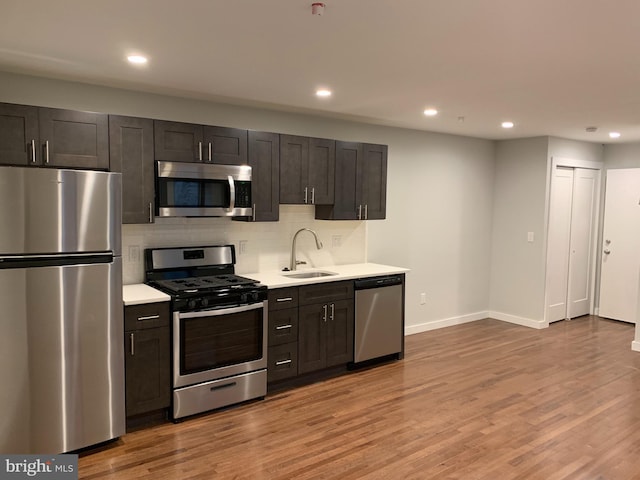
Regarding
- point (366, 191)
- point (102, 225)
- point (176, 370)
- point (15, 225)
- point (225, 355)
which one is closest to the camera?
point (15, 225)

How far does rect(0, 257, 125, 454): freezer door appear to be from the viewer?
273 centimetres

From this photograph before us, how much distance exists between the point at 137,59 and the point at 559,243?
5.56 m

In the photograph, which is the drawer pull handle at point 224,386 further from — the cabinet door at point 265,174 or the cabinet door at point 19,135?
the cabinet door at point 19,135

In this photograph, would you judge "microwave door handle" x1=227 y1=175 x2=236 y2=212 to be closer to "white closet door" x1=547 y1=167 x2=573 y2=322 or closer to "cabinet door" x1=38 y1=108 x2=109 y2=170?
"cabinet door" x1=38 y1=108 x2=109 y2=170

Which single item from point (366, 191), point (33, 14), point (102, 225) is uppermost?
point (33, 14)

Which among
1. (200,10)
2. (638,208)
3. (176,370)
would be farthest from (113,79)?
(638,208)

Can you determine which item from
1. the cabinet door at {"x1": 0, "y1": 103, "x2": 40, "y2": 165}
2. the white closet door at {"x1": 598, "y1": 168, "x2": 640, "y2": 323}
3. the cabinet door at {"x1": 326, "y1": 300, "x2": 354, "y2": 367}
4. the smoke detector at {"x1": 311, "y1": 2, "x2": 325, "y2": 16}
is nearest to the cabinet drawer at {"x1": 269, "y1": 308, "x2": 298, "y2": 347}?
the cabinet door at {"x1": 326, "y1": 300, "x2": 354, "y2": 367}

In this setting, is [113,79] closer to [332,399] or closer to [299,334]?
[299,334]

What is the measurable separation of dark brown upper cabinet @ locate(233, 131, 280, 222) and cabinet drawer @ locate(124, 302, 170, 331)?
1.13 m

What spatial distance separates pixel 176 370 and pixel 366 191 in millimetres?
2495

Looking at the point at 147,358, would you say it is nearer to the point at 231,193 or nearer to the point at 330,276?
the point at 231,193

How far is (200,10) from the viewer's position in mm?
2203

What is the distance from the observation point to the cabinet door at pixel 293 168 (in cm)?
427

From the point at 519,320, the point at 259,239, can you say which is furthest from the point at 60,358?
the point at 519,320
